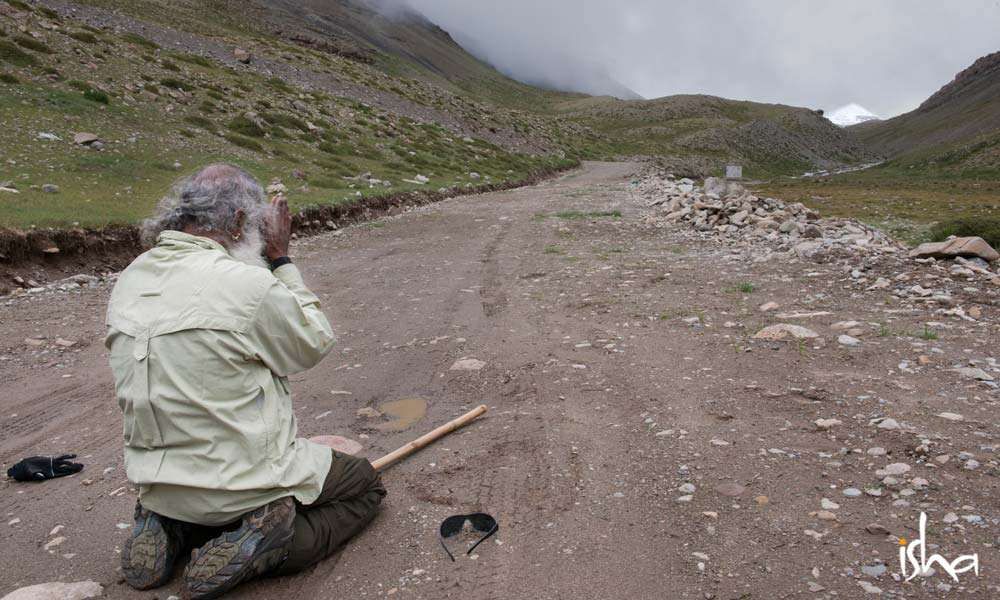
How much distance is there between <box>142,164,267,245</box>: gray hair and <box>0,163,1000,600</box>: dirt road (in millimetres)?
1866

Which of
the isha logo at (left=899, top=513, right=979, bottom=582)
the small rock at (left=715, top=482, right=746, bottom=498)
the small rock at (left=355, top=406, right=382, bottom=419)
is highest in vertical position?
the isha logo at (left=899, top=513, right=979, bottom=582)

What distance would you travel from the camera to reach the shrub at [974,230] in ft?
41.1

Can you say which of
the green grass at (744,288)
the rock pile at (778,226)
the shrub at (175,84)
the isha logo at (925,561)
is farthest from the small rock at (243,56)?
the isha logo at (925,561)

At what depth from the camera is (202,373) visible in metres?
3.01

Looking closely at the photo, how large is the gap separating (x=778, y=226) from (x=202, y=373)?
1270cm

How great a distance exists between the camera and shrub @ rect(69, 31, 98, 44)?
26938mm

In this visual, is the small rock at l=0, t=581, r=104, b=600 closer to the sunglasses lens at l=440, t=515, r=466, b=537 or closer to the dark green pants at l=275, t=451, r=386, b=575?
the dark green pants at l=275, t=451, r=386, b=575

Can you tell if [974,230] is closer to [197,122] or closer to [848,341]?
[848,341]

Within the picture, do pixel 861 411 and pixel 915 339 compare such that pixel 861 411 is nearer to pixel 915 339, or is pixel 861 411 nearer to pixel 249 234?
pixel 915 339

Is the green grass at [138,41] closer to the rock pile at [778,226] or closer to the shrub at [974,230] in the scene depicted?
the rock pile at [778,226]

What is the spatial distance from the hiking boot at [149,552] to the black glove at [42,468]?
5.56 feet

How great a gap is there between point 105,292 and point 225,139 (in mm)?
14521

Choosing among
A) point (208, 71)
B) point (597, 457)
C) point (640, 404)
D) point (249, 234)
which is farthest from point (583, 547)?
point (208, 71)

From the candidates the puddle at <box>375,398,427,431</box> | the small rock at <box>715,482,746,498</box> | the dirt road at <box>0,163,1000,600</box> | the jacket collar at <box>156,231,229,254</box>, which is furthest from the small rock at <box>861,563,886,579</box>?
the jacket collar at <box>156,231,229,254</box>
